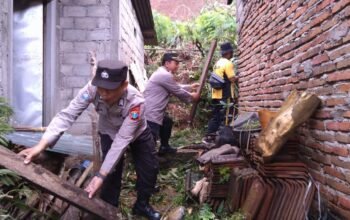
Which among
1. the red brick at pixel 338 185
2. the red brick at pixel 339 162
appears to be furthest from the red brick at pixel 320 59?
the red brick at pixel 338 185

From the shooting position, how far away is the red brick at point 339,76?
2773 mm

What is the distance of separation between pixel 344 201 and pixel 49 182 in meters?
2.14

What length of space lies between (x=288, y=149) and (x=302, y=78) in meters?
0.69

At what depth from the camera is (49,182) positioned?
9.05ft

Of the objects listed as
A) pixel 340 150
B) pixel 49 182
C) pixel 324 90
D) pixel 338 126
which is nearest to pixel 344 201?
pixel 340 150

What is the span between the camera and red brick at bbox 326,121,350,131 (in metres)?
2.78

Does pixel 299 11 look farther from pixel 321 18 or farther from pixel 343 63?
pixel 343 63

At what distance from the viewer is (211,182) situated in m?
4.04

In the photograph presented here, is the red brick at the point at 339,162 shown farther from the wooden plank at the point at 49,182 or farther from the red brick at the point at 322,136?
the wooden plank at the point at 49,182

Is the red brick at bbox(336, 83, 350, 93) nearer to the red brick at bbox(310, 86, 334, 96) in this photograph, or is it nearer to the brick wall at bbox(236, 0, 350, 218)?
the brick wall at bbox(236, 0, 350, 218)

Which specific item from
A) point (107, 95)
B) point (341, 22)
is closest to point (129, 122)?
point (107, 95)

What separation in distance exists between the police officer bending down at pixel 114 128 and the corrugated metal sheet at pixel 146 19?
245 inches

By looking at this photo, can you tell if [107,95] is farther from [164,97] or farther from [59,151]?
[164,97]

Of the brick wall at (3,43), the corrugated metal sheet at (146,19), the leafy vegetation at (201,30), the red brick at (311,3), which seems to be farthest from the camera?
the leafy vegetation at (201,30)
